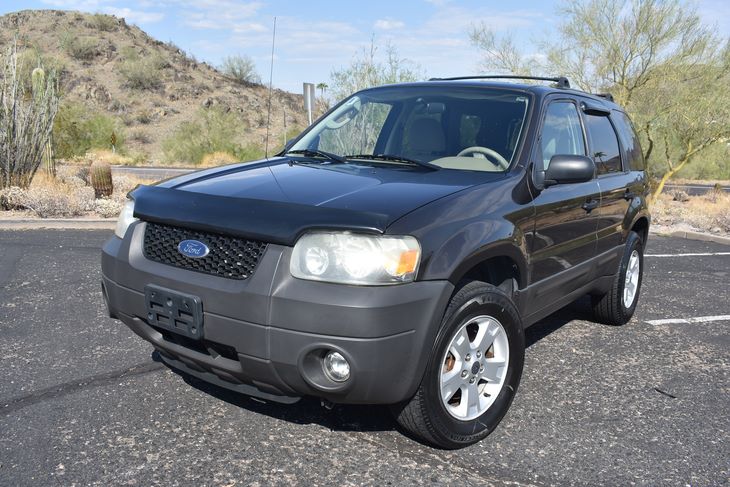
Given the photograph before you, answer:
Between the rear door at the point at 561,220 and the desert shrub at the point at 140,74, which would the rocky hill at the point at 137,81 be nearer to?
the desert shrub at the point at 140,74

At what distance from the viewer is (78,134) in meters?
30.8

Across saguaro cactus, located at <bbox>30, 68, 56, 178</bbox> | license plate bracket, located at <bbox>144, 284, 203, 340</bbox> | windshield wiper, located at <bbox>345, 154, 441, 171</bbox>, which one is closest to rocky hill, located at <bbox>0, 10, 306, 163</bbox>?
saguaro cactus, located at <bbox>30, 68, 56, 178</bbox>

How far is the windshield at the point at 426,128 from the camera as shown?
3885mm

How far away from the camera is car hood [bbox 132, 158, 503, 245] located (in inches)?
110

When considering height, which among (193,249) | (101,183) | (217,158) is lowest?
(217,158)

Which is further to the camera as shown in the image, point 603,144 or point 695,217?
point 695,217

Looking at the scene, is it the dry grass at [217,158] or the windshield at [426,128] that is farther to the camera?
the dry grass at [217,158]

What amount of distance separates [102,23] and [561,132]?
203 feet

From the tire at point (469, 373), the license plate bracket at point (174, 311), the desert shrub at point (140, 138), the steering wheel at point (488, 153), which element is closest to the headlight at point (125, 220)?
the license plate bracket at point (174, 311)

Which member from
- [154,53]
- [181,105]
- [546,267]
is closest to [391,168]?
[546,267]

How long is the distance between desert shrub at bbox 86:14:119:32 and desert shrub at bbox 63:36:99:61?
16.2 feet

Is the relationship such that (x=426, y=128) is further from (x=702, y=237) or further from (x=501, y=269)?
(x=702, y=237)

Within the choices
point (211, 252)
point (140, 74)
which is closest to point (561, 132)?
point (211, 252)

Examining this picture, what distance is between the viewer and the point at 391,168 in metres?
3.69
